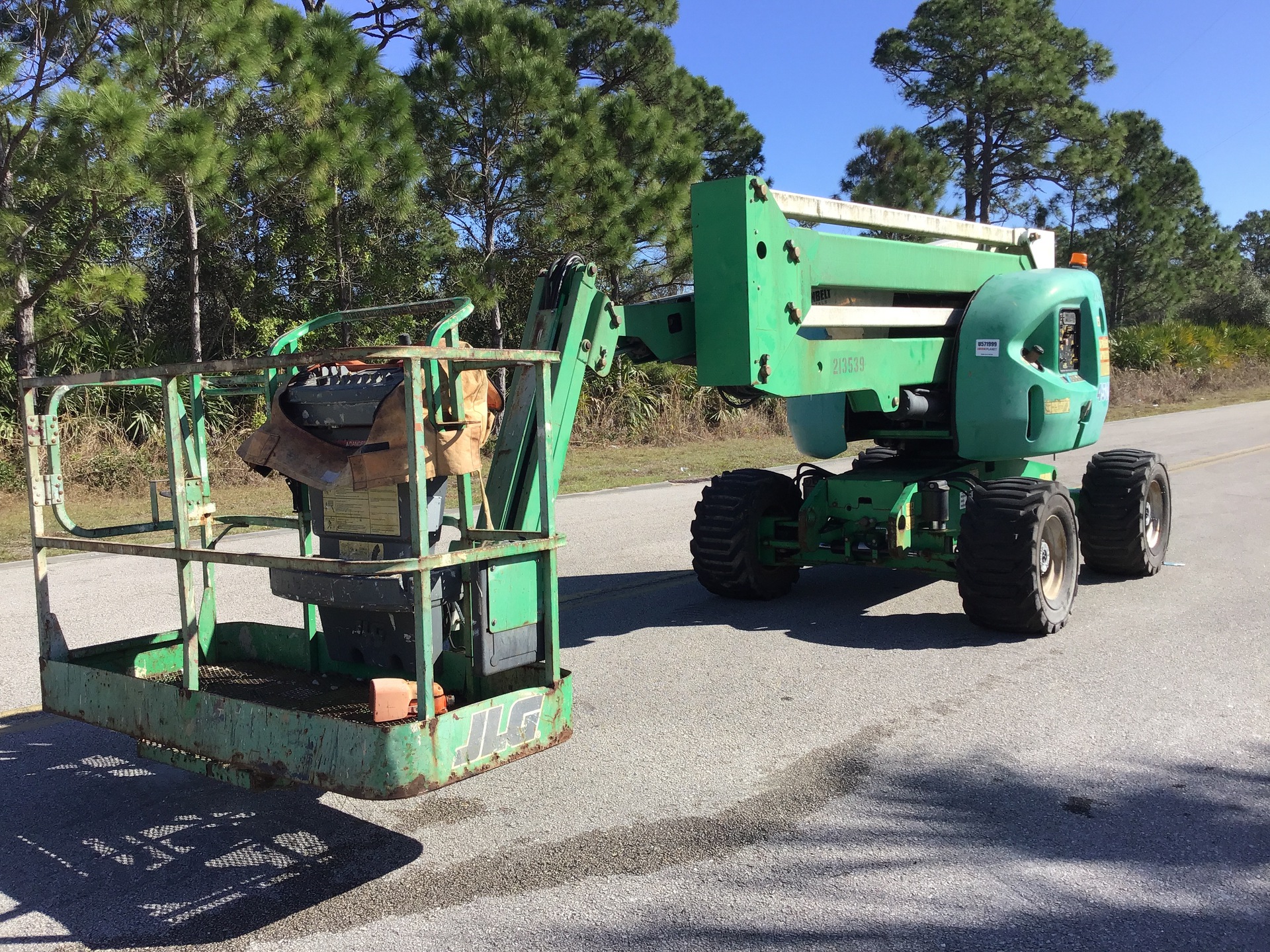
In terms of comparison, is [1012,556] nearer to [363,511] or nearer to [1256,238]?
[363,511]

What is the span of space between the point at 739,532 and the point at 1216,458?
12.2 m

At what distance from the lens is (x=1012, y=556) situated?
6.41 meters

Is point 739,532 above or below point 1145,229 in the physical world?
below

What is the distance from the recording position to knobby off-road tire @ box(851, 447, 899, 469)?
8.08m

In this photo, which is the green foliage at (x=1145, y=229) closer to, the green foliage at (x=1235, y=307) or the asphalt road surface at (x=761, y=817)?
the green foliage at (x=1235, y=307)

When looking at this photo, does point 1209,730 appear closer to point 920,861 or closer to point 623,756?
point 920,861

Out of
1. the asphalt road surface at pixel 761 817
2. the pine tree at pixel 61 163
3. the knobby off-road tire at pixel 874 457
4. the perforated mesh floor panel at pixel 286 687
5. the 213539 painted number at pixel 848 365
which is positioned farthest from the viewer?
the pine tree at pixel 61 163

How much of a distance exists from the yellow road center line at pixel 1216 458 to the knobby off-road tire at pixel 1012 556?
9606mm

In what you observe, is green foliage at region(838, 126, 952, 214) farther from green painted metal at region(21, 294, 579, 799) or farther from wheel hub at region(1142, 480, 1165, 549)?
green painted metal at region(21, 294, 579, 799)

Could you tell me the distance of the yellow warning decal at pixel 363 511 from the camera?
166 inches

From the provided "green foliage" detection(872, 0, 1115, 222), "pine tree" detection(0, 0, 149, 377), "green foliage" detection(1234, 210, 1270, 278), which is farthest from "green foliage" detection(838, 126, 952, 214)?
"green foliage" detection(1234, 210, 1270, 278)

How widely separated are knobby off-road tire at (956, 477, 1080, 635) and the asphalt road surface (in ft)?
0.54

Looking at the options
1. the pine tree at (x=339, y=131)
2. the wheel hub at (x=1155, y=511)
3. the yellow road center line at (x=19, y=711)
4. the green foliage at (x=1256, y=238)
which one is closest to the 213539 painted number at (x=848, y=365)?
the wheel hub at (x=1155, y=511)

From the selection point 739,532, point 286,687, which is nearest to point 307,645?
point 286,687
